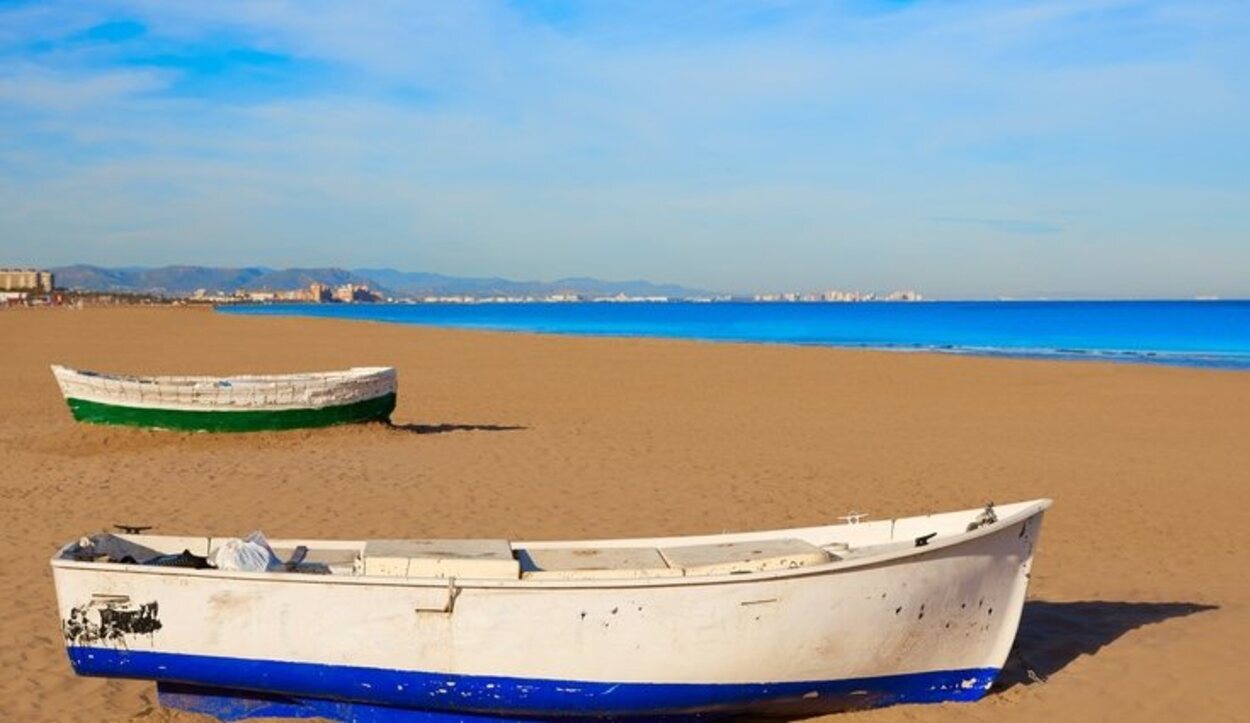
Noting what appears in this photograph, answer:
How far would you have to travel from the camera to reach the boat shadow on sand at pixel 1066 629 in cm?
785

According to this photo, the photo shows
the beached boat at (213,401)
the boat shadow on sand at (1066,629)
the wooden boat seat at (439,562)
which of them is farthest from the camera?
the beached boat at (213,401)

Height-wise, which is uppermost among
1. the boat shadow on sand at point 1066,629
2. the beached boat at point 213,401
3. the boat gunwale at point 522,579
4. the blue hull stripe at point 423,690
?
Answer: the boat gunwale at point 522,579

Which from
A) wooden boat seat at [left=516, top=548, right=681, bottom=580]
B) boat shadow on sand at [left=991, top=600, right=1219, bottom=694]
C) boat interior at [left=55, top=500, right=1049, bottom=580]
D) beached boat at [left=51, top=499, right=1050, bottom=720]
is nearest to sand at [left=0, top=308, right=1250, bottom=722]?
boat shadow on sand at [left=991, top=600, right=1219, bottom=694]

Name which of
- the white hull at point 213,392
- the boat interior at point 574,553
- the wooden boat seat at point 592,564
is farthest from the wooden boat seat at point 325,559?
the white hull at point 213,392

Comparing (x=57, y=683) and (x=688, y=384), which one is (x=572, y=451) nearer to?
(x=57, y=683)

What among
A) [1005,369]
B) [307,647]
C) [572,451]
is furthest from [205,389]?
[1005,369]

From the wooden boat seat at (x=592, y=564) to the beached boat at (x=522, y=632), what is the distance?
0.11 ft

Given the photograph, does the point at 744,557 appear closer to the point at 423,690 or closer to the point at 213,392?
the point at 423,690

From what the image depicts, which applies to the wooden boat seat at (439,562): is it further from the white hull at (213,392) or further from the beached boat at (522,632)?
the white hull at (213,392)

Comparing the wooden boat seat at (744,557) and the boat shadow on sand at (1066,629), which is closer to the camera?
the wooden boat seat at (744,557)

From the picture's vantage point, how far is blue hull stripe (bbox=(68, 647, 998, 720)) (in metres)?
6.51

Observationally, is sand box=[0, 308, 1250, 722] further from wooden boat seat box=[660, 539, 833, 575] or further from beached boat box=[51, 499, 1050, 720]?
wooden boat seat box=[660, 539, 833, 575]

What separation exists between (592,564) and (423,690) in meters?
1.23

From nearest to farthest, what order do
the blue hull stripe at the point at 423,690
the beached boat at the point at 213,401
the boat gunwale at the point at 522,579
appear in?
the boat gunwale at the point at 522,579 → the blue hull stripe at the point at 423,690 → the beached boat at the point at 213,401
